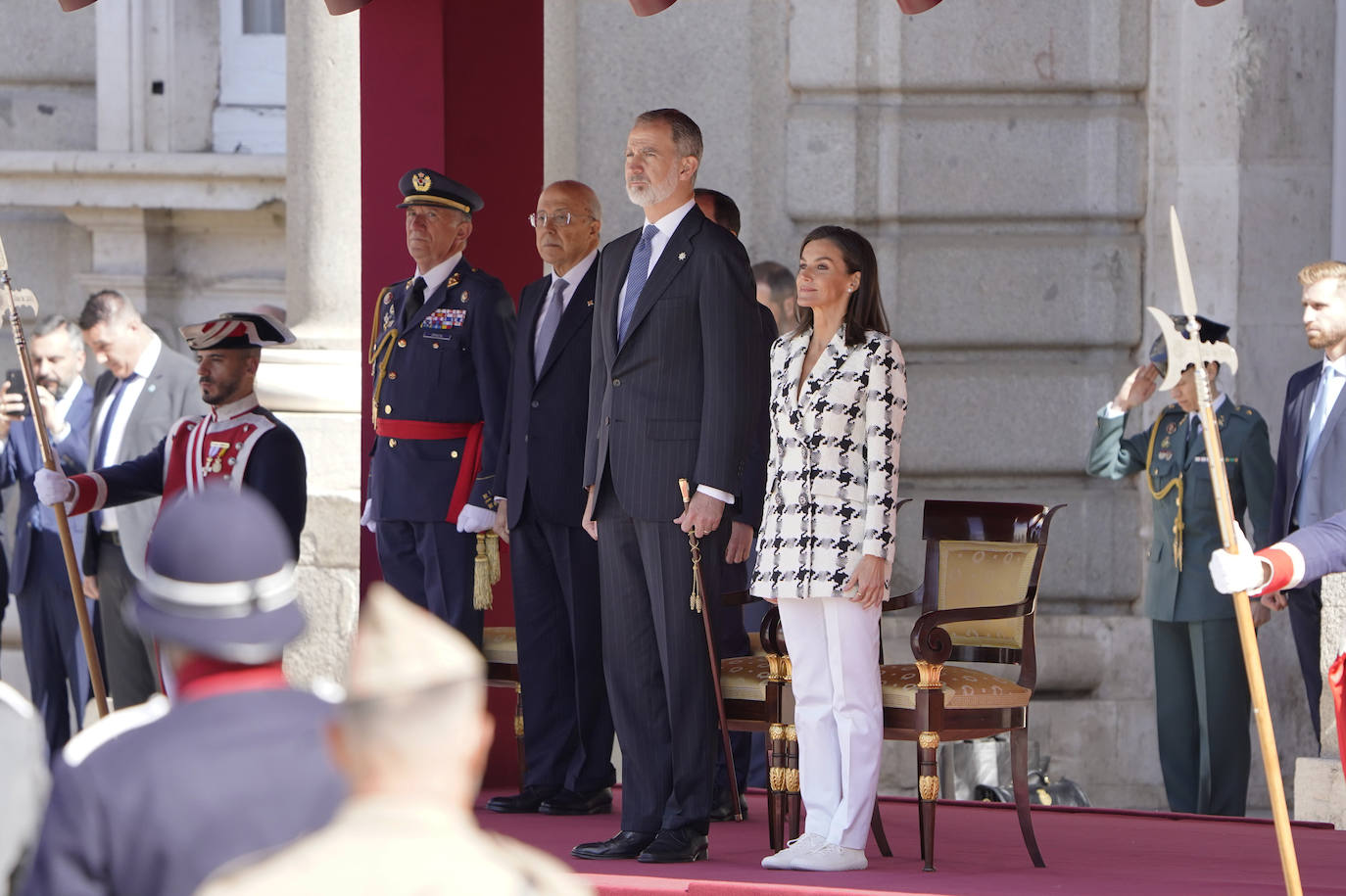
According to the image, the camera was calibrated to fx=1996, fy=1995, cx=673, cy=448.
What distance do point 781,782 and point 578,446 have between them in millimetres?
1053

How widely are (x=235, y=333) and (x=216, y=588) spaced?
326 cm

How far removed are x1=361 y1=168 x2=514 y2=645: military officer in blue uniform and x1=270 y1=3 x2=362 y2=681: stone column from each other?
1.38 meters

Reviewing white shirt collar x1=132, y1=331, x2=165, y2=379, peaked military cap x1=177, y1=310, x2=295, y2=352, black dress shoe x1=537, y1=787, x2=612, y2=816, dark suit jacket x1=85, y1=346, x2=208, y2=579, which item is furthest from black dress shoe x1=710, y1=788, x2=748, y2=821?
white shirt collar x1=132, y1=331, x2=165, y2=379

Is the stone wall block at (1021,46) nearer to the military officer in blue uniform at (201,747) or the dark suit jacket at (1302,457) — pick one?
the dark suit jacket at (1302,457)

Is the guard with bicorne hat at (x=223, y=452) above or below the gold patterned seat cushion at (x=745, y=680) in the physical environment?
above

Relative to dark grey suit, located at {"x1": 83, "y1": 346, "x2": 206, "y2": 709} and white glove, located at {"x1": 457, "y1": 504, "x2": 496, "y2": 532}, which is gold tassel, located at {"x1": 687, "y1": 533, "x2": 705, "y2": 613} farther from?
dark grey suit, located at {"x1": 83, "y1": 346, "x2": 206, "y2": 709}

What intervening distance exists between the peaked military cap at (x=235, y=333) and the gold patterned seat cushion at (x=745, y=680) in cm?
148

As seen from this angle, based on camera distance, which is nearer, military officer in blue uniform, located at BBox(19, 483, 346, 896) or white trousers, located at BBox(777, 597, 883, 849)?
military officer in blue uniform, located at BBox(19, 483, 346, 896)

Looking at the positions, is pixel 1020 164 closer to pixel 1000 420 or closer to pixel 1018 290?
pixel 1018 290

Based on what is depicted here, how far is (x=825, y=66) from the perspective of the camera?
7.59 m

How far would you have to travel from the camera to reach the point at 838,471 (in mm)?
4504

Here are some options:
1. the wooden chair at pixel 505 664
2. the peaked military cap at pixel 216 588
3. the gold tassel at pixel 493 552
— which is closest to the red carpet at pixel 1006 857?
the wooden chair at pixel 505 664

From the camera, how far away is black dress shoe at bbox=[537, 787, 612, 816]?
17.4 ft

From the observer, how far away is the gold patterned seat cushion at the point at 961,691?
464cm
